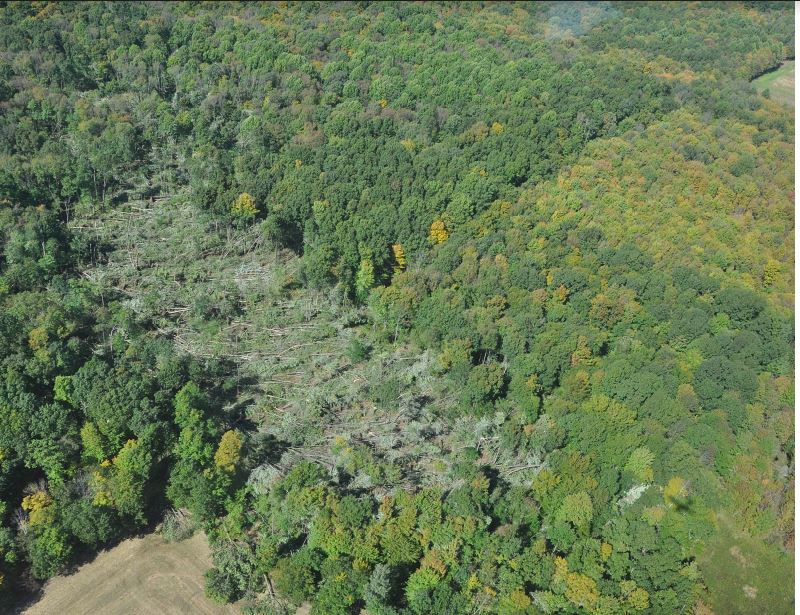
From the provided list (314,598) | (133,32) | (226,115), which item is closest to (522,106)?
(226,115)

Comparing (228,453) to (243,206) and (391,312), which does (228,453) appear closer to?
(391,312)

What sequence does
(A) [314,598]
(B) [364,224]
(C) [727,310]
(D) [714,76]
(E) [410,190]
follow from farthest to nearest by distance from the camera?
(D) [714,76] < (E) [410,190] < (B) [364,224] < (C) [727,310] < (A) [314,598]

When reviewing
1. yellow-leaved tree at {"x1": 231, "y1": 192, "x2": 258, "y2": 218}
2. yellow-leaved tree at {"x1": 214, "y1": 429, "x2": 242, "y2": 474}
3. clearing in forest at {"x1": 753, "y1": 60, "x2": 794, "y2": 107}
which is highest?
clearing in forest at {"x1": 753, "y1": 60, "x2": 794, "y2": 107}

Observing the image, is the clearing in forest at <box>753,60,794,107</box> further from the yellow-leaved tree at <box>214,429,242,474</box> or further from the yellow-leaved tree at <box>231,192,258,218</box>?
the yellow-leaved tree at <box>214,429,242,474</box>

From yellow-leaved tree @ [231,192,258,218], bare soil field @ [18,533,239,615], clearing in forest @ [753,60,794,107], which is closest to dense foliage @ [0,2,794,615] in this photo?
yellow-leaved tree @ [231,192,258,218]

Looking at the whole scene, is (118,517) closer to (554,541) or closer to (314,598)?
(314,598)

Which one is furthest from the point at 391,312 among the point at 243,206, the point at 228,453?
the point at 228,453
